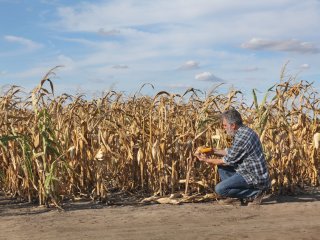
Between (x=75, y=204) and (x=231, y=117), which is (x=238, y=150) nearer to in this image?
(x=231, y=117)

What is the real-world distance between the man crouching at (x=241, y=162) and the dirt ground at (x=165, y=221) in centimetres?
23

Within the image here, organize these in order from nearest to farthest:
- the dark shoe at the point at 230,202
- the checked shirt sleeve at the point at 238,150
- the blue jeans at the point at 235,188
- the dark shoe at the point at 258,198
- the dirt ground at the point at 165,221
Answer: the dirt ground at the point at 165,221 < the checked shirt sleeve at the point at 238,150 < the blue jeans at the point at 235,188 < the dark shoe at the point at 258,198 < the dark shoe at the point at 230,202

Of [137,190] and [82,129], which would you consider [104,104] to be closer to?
[82,129]

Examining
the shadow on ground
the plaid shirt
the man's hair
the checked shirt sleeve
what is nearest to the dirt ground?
the shadow on ground

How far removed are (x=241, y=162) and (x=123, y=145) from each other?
182cm

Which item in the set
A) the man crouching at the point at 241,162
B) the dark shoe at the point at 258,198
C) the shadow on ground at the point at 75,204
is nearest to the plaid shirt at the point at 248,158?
the man crouching at the point at 241,162

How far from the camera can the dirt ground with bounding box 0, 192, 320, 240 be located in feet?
19.8

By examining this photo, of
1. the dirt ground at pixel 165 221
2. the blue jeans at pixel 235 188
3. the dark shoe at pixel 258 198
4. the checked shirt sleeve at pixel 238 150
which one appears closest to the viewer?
the dirt ground at pixel 165 221

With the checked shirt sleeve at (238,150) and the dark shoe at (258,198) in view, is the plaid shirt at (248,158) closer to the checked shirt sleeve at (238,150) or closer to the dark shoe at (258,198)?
the checked shirt sleeve at (238,150)

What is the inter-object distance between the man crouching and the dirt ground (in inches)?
8.9

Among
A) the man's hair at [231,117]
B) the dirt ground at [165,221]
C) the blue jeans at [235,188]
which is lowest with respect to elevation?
the dirt ground at [165,221]

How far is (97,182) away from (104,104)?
1410mm

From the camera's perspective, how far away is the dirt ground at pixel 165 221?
19.8ft

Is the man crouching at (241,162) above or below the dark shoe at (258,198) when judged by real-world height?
above
